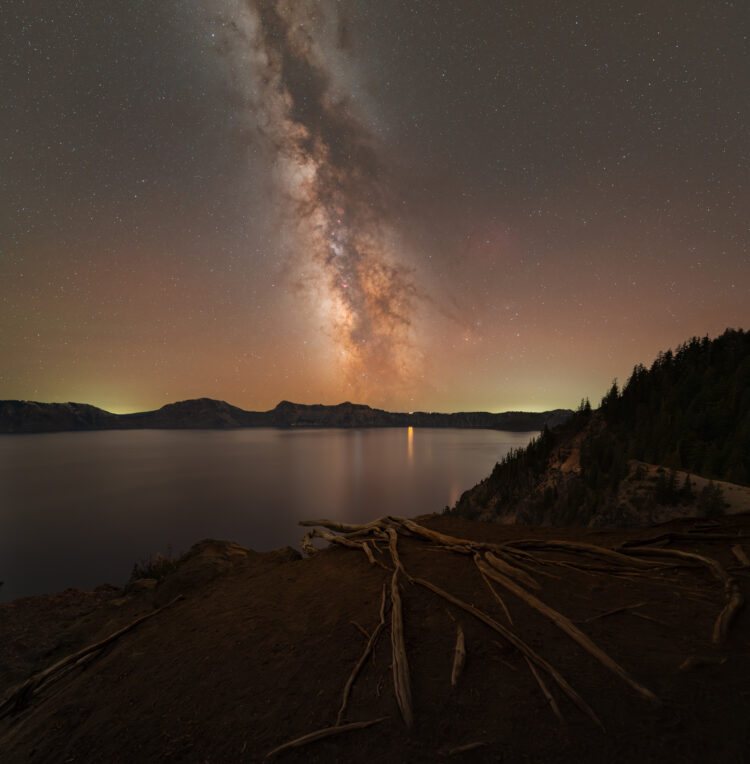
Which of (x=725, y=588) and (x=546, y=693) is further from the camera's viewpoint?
(x=725, y=588)

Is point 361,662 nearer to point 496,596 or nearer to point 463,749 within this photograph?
point 463,749

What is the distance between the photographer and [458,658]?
4.08m

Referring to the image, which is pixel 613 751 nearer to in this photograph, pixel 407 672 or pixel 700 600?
pixel 407 672

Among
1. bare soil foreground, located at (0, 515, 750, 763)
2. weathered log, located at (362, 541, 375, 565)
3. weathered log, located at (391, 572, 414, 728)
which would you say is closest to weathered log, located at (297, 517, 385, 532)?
weathered log, located at (362, 541, 375, 565)

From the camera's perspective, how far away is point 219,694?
4.21 m

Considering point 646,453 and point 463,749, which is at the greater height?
point 463,749

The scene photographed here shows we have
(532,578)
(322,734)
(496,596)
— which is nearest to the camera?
(322,734)

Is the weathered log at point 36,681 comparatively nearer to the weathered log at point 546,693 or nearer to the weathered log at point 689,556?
the weathered log at point 546,693

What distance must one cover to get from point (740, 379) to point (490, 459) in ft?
372

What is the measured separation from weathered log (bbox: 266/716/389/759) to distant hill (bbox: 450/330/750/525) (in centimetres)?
1651

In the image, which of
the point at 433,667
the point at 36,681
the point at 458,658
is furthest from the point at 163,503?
the point at 458,658

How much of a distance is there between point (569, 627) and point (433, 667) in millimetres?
1946

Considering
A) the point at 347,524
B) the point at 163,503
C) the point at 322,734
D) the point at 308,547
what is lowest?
the point at 163,503

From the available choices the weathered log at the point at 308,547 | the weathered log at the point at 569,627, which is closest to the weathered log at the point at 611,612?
the weathered log at the point at 569,627
